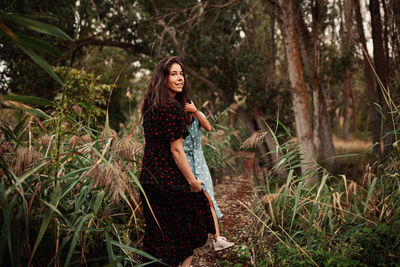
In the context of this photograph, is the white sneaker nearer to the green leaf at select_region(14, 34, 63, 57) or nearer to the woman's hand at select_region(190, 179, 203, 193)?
the woman's hand at select_region(190, 179, 203, 193)

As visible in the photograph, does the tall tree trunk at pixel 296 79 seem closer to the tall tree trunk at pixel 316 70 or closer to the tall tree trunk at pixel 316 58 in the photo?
the tall tree trunk at pixel 316 70

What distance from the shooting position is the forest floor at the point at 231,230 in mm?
2584

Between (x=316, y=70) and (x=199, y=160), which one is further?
(x=316, y=70)

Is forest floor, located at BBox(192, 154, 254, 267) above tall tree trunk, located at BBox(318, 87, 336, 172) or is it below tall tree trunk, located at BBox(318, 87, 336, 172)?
below

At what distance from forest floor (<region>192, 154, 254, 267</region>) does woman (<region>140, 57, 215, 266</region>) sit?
39cm

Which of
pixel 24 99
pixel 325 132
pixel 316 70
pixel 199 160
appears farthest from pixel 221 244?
pixel 325 132

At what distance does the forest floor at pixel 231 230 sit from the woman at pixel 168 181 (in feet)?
1.28

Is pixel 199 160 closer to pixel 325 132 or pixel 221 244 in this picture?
pixel 221 244

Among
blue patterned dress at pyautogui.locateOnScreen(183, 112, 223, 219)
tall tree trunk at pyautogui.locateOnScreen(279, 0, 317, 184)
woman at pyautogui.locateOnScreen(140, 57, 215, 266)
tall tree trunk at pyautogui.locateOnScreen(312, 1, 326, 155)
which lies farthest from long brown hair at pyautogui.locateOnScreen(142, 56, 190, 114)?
tall tree trunk at pyautogui.locateOnScreen(312, 1, 326, 155)

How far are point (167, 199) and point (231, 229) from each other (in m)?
1.38

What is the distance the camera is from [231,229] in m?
3.30

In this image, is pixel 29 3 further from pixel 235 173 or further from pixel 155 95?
pixel 155 95

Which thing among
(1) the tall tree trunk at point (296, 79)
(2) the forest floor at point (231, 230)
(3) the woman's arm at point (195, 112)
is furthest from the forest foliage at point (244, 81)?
(3) the woman's arm at point (195, 112)

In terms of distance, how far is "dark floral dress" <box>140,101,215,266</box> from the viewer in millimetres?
2137
